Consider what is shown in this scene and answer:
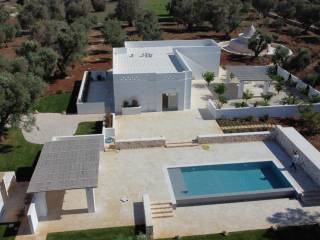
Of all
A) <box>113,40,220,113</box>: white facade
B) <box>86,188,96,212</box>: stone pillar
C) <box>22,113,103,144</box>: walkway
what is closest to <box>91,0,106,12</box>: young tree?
<box>113,40,220,113</box>: white facade

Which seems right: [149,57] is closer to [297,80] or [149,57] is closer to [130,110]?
[130,110]

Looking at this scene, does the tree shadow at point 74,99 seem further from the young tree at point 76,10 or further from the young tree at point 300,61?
the young tree at point 76,10

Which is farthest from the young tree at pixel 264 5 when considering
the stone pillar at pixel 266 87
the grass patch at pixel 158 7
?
the stone pillar at pixel 266 87

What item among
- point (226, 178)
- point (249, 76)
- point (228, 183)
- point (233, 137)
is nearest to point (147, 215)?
point (228, 183)

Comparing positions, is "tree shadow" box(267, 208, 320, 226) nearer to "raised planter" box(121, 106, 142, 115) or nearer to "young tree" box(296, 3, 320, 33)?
"raised planter" box(121, 106, 142, 115)

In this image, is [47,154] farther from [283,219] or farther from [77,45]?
[77,45]

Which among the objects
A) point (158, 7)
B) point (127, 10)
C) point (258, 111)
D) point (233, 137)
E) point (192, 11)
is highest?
Answer: point (192, 11)
